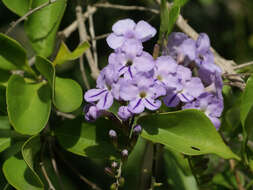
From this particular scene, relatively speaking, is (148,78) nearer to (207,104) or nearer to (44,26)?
(207,104)

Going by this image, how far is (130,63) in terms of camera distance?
52.8 inches

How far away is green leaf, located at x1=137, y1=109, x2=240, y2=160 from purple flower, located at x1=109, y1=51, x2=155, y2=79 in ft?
0.51

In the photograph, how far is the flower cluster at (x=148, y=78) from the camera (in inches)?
51.4

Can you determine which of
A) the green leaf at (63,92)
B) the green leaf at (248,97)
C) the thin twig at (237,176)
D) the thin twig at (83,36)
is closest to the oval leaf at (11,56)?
the green leaf at (63,92)

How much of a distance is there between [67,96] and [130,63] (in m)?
0.26

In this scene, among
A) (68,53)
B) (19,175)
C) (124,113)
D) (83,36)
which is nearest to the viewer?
(124,113)

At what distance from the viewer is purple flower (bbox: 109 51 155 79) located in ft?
4.33

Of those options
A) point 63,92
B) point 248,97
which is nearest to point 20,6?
point 63,92

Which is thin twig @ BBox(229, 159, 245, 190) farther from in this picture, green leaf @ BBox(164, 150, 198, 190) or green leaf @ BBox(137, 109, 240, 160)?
green leaf @ BBox(137, 109, 240, 160)

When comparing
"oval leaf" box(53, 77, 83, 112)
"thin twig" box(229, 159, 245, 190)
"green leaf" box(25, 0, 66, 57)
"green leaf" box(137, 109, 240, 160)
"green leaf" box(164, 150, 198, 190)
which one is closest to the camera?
"green leaf" box(137, 109, 240, 160)

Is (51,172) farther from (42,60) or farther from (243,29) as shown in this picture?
(243,29)

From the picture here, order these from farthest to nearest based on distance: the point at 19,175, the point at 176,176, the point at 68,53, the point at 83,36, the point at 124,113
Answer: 1. the point at 176,176
2. the point at 83,36
3. the point at 68,53
4. the point at 19,175
5. the point at 124,113

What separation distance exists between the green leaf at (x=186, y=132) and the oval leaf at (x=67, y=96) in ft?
0.71

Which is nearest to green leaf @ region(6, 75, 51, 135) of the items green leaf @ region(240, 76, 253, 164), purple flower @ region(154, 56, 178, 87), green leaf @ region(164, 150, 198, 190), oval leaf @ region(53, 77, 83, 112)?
oval leaf @ region(53, 77, 83, 112)
